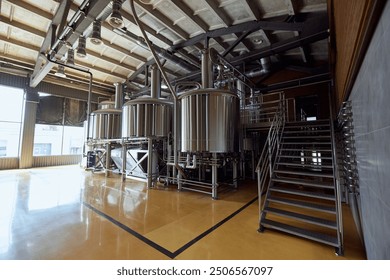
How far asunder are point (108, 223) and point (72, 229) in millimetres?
512

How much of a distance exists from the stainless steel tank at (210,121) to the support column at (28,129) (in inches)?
400

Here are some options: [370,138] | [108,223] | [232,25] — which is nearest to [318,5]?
[232,25]

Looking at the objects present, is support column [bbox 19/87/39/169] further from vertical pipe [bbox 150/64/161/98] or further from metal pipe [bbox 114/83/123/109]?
vertical pipe [bbox 150/64/161/98]

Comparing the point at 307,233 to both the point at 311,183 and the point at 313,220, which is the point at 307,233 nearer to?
the point at 313,220

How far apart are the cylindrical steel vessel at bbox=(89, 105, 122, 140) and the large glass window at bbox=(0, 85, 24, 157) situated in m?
5.41

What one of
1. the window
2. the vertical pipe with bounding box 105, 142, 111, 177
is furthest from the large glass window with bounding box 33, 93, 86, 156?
the vertical pipe with bounding box 105, 142, 111, 177

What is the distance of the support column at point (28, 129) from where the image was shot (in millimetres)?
9609

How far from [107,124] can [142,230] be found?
19.8 feet

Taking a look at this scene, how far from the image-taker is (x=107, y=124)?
767cm

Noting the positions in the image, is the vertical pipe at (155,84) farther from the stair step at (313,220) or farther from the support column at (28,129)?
the support column at (28,129)

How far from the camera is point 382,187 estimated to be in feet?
4.55

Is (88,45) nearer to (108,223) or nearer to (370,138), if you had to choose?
(108,223)

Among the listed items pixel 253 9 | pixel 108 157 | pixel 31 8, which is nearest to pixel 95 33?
pixel 31 8

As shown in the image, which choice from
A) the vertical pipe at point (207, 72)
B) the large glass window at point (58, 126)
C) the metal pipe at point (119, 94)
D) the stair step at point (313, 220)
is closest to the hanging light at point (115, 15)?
the vertical pipe at point (207, 72)
